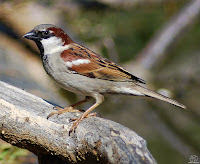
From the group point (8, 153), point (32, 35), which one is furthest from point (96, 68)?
point (8, 153)

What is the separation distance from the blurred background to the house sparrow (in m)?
1.98

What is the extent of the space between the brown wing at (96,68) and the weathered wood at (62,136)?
1.75ft

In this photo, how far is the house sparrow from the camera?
10.8 feet

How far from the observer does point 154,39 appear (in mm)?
6320

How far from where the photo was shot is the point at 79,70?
3344mm

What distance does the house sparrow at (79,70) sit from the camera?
3287 mm

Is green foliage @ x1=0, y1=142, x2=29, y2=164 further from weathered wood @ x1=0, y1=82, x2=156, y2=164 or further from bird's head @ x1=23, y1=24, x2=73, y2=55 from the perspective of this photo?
bird's head @ x1=23, y1=24, x2=73, y2=55

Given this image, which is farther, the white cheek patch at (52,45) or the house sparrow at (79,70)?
the white cheek patch at (52,45)

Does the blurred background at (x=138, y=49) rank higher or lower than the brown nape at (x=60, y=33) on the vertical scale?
higher

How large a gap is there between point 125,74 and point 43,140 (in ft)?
3.72

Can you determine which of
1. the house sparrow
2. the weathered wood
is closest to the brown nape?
the house sparrow

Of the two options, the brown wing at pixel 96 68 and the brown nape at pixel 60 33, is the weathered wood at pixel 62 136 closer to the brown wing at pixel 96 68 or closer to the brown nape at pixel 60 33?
the brown wing at pixel 96 68

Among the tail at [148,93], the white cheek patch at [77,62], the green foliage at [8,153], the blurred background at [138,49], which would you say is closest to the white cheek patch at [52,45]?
the white cheek patch at [77,62]

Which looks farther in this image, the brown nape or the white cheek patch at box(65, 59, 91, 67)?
the brown nape
